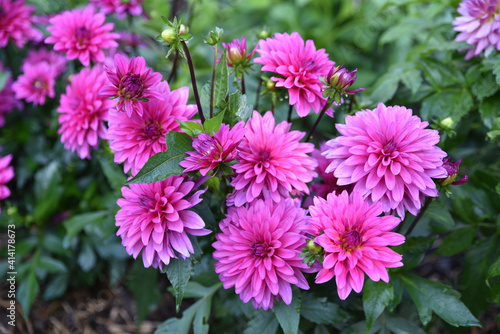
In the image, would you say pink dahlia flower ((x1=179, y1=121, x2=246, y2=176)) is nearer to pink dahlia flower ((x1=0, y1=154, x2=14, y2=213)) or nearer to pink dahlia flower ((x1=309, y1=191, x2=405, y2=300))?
pink dahlia flower ((x1=309, y1=191, x2=405, y2=300))

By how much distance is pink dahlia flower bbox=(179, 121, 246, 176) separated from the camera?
Result: 2.85 ft

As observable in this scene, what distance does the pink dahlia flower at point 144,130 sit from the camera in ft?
Answer: 3.14

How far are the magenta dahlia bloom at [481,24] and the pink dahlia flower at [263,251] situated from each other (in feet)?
2.45

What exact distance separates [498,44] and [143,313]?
147cm

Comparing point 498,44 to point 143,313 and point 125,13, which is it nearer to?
point 125,13

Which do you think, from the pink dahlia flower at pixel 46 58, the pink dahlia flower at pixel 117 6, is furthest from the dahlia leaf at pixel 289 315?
the pink dahlia flower at pixel 46 58

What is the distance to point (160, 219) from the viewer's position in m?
0.89

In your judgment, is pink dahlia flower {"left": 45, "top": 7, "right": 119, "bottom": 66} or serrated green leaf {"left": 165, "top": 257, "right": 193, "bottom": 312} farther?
pink dahlia flower {"left": 45, "top": 7, "right": 119, "bottom": 66}

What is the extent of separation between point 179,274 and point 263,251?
0.64 ft

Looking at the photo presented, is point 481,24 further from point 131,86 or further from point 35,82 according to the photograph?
point 35,82

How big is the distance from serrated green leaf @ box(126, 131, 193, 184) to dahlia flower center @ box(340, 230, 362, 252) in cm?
37

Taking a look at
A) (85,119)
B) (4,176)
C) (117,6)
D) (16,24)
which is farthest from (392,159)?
(16,24)

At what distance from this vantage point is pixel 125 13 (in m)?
1.57

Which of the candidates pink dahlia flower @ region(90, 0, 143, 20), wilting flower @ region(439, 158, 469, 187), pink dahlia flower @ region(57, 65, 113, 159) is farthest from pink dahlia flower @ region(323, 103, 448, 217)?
pink dahlia flower @ region(90, 0, 143, 20)
